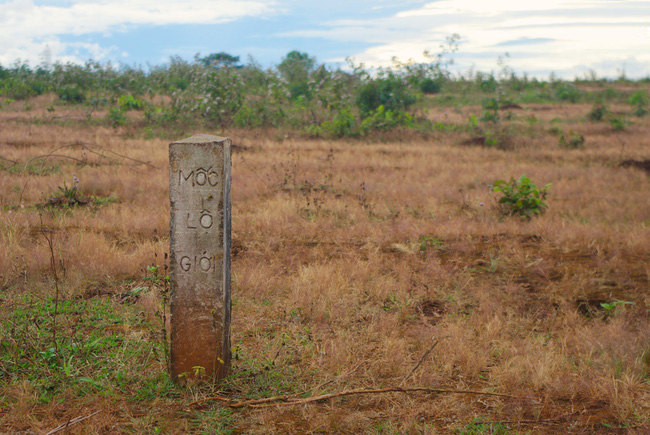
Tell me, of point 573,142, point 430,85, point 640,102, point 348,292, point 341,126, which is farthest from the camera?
point 430,85

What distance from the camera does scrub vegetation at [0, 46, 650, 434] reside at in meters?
3.24

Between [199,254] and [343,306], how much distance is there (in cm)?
194

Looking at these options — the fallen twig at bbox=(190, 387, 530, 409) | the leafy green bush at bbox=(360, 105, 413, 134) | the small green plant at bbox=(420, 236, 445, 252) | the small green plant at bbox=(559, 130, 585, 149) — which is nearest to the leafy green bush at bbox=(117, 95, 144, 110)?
the leafy green bush at bbox=(360, 105, 413, 134)

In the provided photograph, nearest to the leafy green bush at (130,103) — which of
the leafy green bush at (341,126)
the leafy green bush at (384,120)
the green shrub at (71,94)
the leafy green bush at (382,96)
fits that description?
the green shrub at (71,94)

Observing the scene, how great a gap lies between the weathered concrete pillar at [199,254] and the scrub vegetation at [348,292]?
0.20m

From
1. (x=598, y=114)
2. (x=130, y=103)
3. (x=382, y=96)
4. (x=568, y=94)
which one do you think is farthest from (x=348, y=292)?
(x=568, y=94)

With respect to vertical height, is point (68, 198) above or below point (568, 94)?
below

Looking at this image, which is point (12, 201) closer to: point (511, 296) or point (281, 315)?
point (281, 315)

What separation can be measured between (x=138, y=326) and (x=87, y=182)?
5682 mm

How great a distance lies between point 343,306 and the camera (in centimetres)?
486

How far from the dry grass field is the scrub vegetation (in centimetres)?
2

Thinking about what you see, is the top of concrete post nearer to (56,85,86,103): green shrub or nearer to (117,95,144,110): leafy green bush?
(117,95,144,110): leafy green bush

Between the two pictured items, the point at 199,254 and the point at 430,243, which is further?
the point at 430,243

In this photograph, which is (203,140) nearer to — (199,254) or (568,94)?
(199,254)
